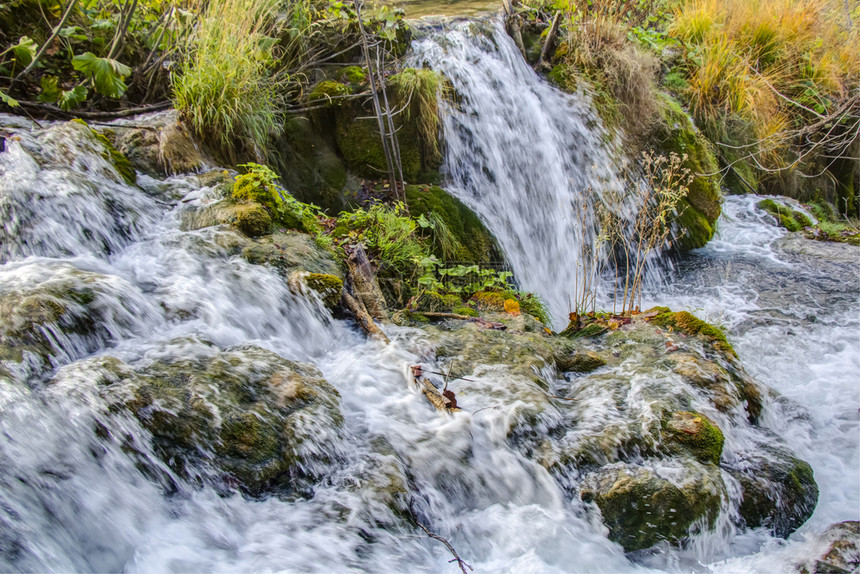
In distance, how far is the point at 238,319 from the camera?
2797 mm

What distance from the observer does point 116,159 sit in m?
3.65

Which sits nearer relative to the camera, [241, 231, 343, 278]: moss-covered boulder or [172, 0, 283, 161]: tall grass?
[241, 231, 343, 278]: moss-covered boulder

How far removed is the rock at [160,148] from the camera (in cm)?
388

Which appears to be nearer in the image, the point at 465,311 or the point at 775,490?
the point at 775,490

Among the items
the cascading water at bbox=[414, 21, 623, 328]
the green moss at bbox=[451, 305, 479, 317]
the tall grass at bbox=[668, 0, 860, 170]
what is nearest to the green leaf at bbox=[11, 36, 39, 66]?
the cascading water at bbox=[414, 21, 623, 328]

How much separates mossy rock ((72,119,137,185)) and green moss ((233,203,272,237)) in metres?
0.79

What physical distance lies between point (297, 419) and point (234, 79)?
3.12m

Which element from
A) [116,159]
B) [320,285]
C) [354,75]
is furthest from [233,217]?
[354,75]

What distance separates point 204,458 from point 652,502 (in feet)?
5.81

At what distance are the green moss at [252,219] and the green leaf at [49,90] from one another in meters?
1.94

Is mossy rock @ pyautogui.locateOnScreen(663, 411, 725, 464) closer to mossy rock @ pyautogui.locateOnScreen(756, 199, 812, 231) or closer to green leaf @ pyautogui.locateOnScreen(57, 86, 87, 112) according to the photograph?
green leaf @ pyautogui.locateOnScreen(57, 86, 87, 112)

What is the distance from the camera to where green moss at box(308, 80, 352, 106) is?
16.6ft

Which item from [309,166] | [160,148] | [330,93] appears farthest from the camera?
[330,93]

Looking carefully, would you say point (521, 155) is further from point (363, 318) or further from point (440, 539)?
point (440, 539)
